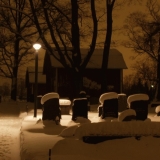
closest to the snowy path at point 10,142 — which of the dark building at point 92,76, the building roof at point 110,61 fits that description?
the dark building at point 92,76

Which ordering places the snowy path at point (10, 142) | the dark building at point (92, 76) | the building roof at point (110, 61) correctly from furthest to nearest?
the building roof at point (110, 61) < the dark building at point (92, 76) < the snowy path at point (10, 142)

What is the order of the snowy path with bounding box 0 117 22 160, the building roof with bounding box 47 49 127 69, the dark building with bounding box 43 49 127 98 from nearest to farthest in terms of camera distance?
1. the snowy path with bounding box 0 117 22 160
2. the dark building with bounding box 43 49 127 98
3. the building roof with bounding box 47 49 127 69

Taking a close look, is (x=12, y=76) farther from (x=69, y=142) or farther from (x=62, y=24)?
(x=69, y=142)

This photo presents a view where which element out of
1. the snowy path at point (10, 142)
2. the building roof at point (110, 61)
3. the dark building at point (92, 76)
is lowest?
the snowy path at point (10, 142)

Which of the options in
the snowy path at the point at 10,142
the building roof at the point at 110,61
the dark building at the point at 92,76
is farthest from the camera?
the building roof at the point at 110,61

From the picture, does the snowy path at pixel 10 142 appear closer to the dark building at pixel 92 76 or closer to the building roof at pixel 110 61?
the dark building at pixel 92 76

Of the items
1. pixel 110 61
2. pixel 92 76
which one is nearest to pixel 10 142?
pixel 92 76

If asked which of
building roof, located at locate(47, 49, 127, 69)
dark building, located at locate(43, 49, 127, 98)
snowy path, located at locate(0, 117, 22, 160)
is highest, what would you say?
building roof, located at locate(47, 49, 127, 69)

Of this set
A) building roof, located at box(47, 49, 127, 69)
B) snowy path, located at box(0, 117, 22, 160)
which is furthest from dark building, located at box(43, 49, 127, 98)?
snowy path, located at box(0, 117, 22, 160)

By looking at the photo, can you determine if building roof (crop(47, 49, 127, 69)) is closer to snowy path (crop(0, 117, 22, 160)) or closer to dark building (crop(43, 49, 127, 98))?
dark building (crop(43, 49, 127, 98))

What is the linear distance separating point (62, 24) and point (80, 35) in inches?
57.4

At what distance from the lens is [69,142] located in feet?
37.0

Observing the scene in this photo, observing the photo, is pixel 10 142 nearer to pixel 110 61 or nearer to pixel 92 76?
pixel 92 76

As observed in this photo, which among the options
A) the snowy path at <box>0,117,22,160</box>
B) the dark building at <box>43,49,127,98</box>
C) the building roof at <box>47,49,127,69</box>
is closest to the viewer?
the snowy path at <box>0,117,22,160</box>
